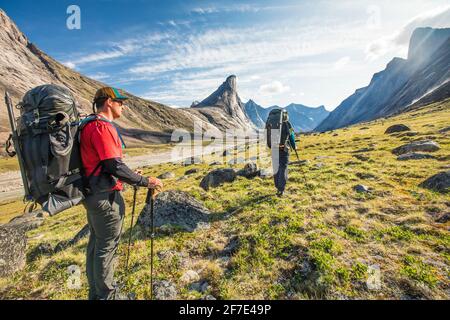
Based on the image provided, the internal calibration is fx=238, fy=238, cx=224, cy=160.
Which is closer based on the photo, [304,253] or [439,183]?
[304,253]

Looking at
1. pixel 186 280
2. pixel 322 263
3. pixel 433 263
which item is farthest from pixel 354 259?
pixel 186 280

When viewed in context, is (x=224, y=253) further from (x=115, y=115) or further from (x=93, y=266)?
(x=115, y=115)

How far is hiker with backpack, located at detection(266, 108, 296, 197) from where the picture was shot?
1191 centimetres

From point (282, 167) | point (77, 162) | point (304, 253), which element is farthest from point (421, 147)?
point (77, 162)

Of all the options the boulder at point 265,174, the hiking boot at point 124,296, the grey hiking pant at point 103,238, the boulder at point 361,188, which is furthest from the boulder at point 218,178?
the grey hiking pant at point 103,238

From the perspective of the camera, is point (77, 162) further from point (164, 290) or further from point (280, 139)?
point (280, 139)

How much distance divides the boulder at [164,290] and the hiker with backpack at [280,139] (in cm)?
776

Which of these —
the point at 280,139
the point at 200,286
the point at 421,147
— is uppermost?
the point at 280,139

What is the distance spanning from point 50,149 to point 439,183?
15.1 meters

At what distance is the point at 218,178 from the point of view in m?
17.4

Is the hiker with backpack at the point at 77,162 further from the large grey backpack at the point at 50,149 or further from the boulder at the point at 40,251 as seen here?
the boulder at the point at 40,251

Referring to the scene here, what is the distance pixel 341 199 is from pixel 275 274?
6.69m

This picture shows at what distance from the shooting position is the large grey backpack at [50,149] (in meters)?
4.11
